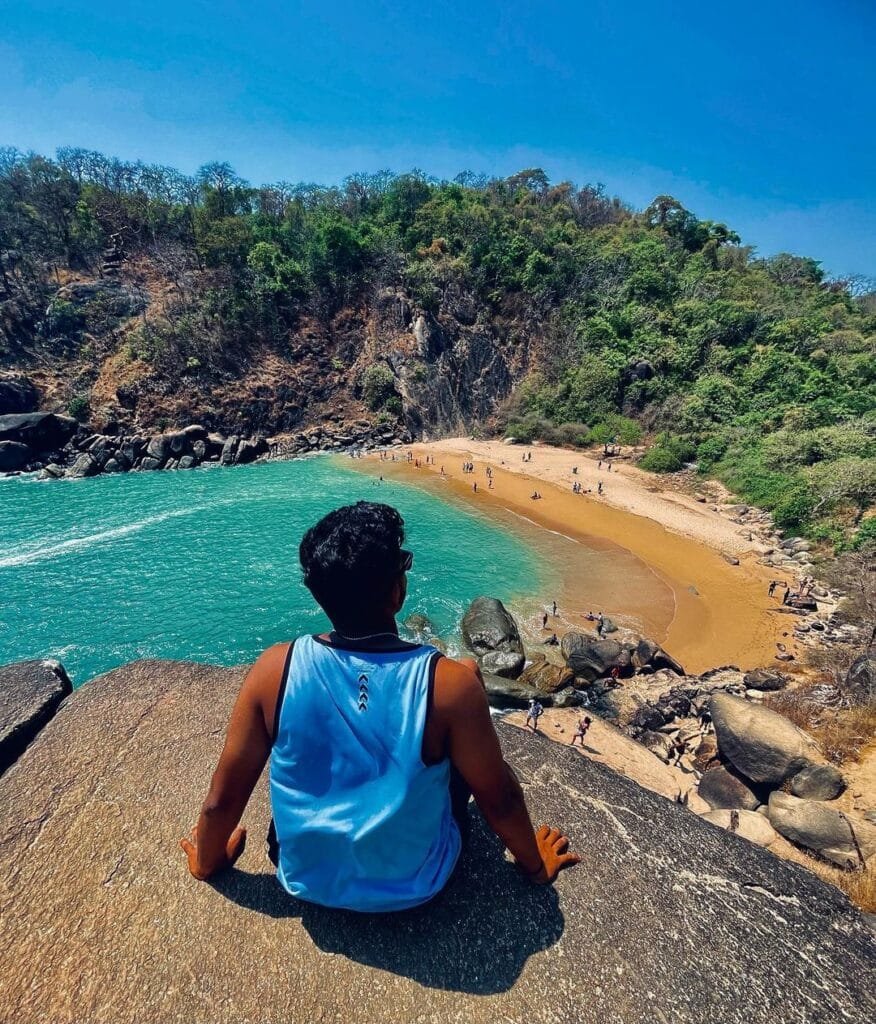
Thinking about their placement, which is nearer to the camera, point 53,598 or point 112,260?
point 53,598

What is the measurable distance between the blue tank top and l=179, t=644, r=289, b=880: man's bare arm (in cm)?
9

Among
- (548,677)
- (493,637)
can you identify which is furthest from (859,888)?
(493,637)

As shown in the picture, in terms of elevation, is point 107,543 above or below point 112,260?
below

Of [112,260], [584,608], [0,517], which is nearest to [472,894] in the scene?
[584,608]

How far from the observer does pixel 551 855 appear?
279 centimetres

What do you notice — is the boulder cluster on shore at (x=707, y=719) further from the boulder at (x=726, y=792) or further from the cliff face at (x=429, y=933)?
the cliff face at (x=429, y=933)

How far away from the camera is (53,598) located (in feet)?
55.0

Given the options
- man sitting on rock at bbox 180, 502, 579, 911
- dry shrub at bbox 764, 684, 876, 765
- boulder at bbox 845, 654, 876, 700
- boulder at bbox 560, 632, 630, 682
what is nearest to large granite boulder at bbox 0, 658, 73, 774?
man sitting on rock at bbox 180, 502, 579, 911

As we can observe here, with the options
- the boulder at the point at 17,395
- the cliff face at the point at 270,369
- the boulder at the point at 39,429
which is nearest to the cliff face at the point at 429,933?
the boulder at the point at 39,429

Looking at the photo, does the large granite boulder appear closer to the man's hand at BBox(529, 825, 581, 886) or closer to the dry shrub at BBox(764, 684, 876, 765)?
the man's hand at BBox(529, 825, 581, 886)

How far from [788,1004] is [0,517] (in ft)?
108

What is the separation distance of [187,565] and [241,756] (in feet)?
65.8

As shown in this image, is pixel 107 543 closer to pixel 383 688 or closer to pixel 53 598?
pixel 53 598

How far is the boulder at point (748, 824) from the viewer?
6.82m
